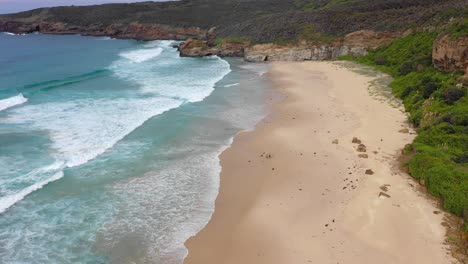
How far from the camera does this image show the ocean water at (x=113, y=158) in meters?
15.4

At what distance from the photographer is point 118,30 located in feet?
310

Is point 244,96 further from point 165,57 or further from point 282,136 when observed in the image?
point 165,57

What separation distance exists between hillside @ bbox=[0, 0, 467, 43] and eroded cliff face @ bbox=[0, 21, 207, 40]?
22 centimetres

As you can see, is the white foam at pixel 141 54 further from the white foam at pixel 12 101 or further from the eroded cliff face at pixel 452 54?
the eroded cliff face at pixel 452 54

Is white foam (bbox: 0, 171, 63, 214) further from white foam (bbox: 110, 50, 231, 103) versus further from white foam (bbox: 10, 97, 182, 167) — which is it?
white foam (bbox: 110, 50, 231, 103)

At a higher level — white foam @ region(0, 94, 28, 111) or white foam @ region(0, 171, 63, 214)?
white foam @ region(0, 94, 28, 111)

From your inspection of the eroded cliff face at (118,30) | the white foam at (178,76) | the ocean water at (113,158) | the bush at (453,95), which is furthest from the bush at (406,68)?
the eroded cliff face at (118,30)

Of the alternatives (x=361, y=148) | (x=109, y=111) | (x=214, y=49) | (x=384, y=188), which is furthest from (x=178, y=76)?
(x=384, y=188)

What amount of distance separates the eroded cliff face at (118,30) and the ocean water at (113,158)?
4191cm

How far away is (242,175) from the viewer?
20297mm

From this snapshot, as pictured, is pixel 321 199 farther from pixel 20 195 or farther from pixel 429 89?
pixel 429 89

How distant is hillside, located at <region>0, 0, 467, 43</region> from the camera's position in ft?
176

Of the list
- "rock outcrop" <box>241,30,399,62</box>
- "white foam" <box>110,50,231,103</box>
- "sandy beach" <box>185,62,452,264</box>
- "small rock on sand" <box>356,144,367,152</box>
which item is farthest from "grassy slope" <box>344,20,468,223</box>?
"white foam" <box>110,50,231,103</box>

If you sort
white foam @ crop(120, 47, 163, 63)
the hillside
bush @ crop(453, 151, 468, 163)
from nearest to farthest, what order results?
bush @ crop(453, 151, 468, 163), the hillside, white foam @ crop(120, 47, 163, 63)
